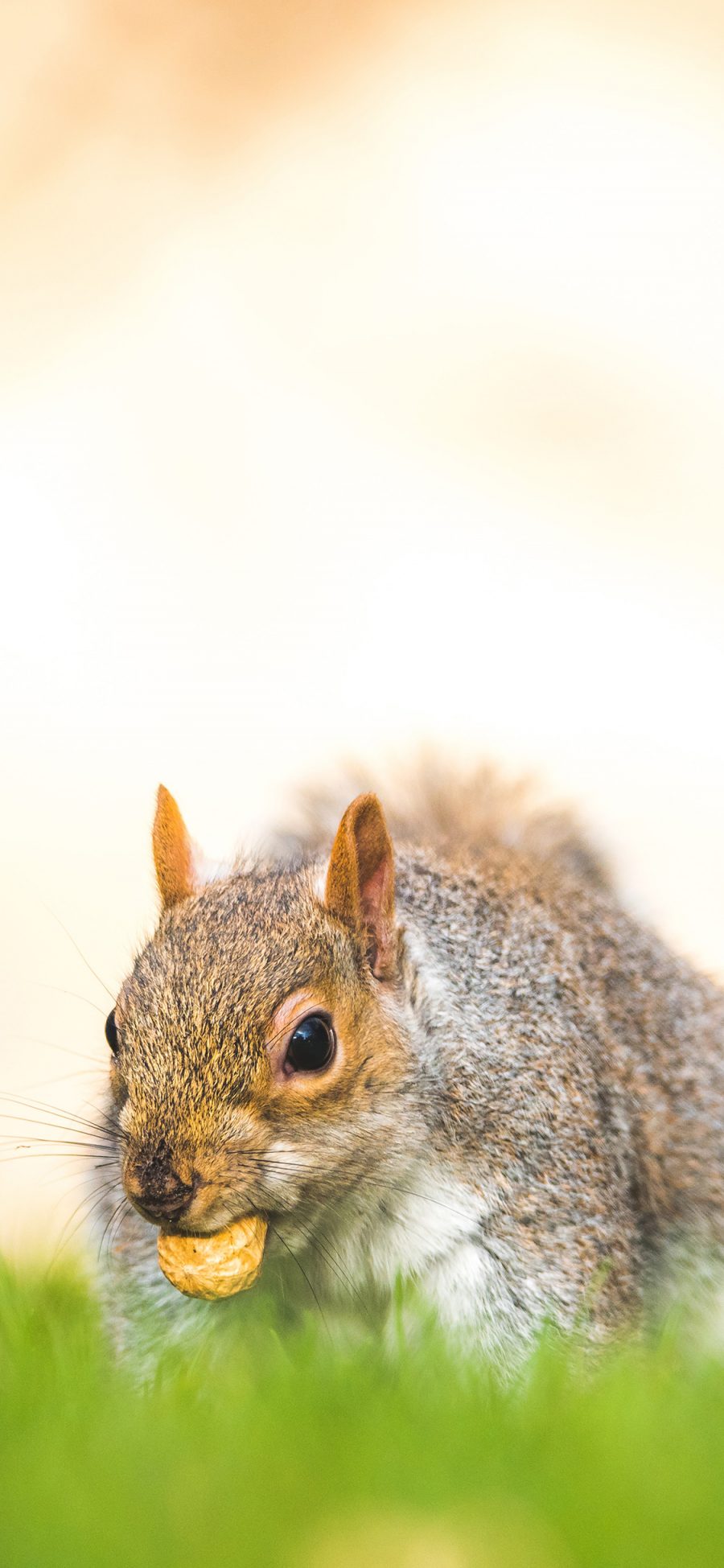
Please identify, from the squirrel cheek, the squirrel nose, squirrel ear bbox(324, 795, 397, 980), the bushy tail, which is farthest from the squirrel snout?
the bushy tail

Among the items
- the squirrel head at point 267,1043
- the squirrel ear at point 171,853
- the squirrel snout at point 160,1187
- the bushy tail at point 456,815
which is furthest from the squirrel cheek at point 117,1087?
the bushy tail at point 456,815

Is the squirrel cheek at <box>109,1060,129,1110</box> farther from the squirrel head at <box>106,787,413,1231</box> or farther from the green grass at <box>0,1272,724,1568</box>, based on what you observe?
the green grass at <box>0,1272,724,1568</box>

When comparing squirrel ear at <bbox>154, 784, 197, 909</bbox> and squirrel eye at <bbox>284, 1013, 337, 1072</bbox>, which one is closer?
squirrel eye at <bbox>284, 1013, 337, 1072</bbox>

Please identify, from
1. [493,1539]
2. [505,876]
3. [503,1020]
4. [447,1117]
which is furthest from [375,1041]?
[493,1539]

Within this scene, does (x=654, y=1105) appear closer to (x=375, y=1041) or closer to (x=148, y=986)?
(x=375, y=1041)

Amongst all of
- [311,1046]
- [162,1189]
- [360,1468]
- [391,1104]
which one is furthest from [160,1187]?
[360,1468]

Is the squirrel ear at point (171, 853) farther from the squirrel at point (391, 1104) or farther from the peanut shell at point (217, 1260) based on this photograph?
the peanut shell at point (217, 1260)

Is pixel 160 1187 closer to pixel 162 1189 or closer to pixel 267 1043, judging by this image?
pixel 162 1189
